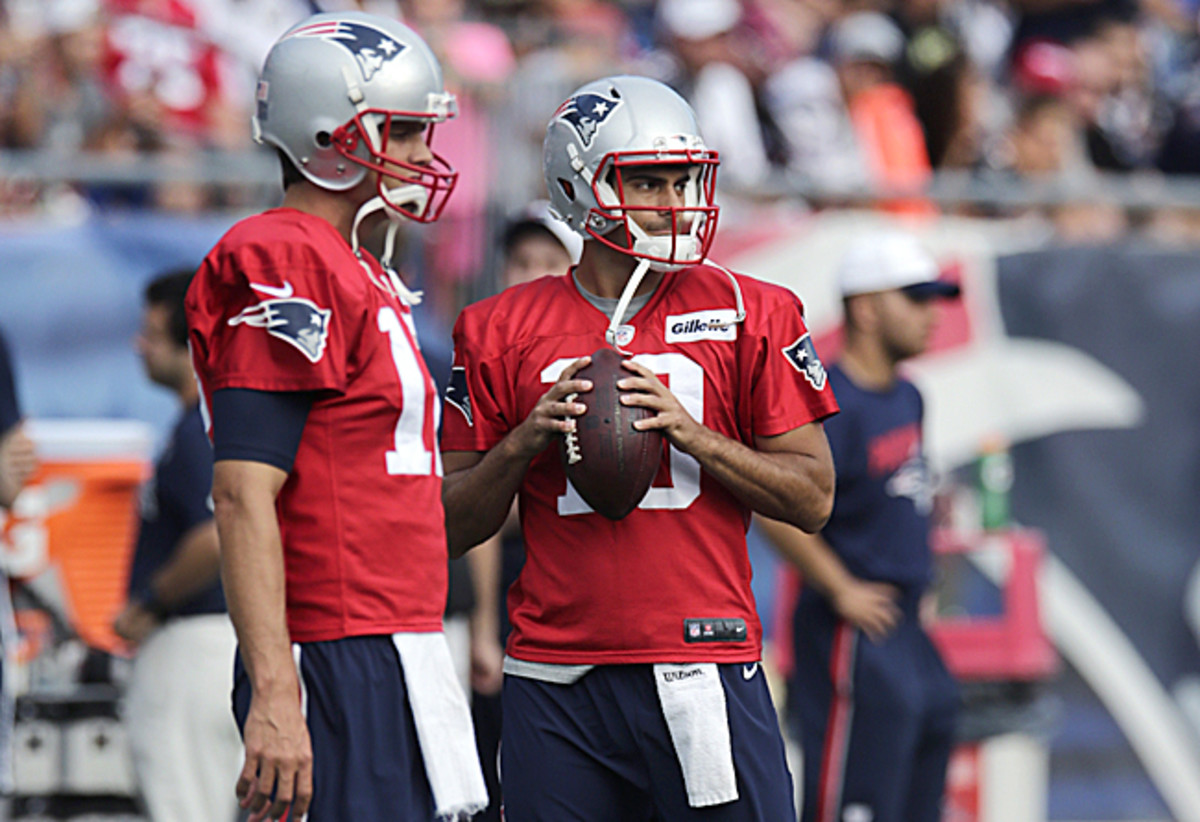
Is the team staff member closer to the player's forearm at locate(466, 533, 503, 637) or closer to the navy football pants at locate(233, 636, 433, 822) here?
the player's forearm at locate(466, 533, 503, 637)

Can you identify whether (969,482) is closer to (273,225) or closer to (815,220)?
(815,220)

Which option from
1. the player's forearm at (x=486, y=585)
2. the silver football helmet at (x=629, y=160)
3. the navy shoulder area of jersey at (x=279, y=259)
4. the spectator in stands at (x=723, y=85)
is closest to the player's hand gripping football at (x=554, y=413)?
the silver football helmet at (x=629, y=160)

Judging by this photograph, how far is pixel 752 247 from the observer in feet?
22.4

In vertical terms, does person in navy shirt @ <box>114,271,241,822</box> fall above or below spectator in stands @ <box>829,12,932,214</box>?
below

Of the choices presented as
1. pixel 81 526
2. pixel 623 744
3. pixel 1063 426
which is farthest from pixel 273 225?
pixel 1063 426

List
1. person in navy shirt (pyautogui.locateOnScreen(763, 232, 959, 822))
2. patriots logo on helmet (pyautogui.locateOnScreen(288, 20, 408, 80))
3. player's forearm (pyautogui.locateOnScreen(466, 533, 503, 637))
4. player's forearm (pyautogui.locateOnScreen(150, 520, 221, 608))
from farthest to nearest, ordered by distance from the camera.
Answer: player's forearm (pyautogui.locateOnScreen(466, 533, 503, 637)), person in navy shirt (pyautogui.locateOnScreen(763, 232, 959, 822)), player's forearm (pyautogui.locateOnScreen(150, 520, 221, 608)), patriots logo on helmet (pyautogui.locateOnScreen(288, 20, 408, 80))

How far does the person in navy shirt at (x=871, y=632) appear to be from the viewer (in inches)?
204

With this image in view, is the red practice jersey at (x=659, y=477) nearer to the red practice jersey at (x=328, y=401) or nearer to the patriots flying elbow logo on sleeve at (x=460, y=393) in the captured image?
the patriots flying elbow logo on sleeve at (x=460, y=393)

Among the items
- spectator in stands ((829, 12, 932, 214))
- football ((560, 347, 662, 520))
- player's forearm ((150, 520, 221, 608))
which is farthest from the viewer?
spectator in stands ((829, 12, 932, 214))

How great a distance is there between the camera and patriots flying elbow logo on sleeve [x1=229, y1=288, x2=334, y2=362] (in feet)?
9.27

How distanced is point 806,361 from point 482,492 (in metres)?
0.69

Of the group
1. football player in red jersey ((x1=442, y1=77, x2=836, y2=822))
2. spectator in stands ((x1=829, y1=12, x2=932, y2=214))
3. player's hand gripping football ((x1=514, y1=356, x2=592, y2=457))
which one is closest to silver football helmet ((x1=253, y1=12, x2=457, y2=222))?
football player in red jersey ((x1=442, y1=77, x2=836, y2=822))

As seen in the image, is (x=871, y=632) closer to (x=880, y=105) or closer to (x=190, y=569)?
(x=190, y=569)

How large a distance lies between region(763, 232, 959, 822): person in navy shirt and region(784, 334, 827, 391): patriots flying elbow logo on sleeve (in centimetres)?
201
